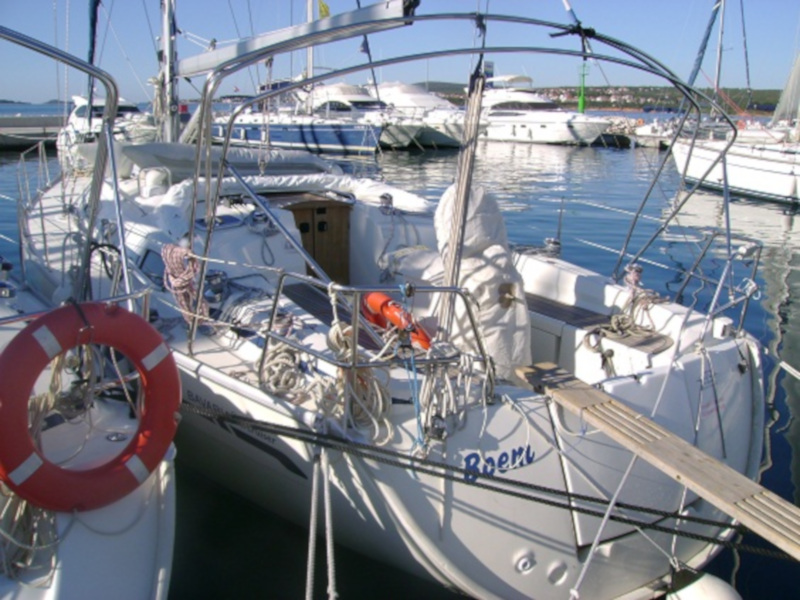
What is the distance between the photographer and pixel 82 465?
3.63 meters

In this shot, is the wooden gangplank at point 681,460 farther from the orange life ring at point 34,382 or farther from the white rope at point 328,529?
the orange life ring at point 34,382

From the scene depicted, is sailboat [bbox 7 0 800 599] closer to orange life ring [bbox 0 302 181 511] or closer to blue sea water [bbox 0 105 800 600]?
blue sea water [bbox 0 105 800 600]

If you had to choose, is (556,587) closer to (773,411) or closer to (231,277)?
(231,277)

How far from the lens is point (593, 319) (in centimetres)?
570

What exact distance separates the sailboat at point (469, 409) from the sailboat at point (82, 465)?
57 cm

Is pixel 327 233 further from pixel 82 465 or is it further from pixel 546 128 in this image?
pixel 546 128

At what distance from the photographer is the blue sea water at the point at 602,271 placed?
4551 millimetres

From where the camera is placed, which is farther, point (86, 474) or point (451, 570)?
point (451, 570)

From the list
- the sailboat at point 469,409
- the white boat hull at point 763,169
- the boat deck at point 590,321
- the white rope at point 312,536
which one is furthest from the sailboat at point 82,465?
the white boat hull at point 763,169

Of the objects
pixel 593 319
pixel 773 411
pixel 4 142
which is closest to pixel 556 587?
pixel 593 319

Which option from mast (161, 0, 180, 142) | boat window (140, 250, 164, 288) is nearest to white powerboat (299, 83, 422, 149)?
mast (161, 0, 180, 142)

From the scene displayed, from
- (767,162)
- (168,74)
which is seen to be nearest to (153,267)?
(168,74)

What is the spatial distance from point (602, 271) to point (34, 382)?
9697mm

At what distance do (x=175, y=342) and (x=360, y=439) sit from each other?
1.91 metres
